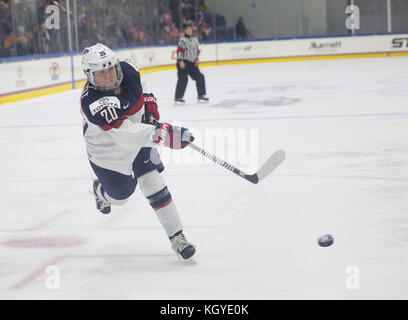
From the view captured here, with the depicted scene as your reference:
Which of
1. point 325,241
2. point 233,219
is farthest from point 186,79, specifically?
point 325,241

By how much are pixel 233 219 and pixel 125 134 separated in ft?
3.55

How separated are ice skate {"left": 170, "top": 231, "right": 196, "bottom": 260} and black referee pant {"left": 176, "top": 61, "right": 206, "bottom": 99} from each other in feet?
22.8

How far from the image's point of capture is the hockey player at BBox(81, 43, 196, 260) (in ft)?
9.89

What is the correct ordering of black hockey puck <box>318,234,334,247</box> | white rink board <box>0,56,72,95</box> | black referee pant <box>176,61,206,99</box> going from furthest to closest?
1. white rink board <box>0,56,72,95</box>
2. black referee pant <box>176,61,206,99</box>
3. black hockey puck <box>318,234,334,247</box>

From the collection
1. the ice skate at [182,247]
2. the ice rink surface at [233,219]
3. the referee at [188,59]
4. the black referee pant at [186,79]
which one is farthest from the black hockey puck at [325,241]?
the referee at [188,59]

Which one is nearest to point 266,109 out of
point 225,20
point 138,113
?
point 138,113

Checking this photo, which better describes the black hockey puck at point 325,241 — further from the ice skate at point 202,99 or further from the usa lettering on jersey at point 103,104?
the ice skate at point 202,99

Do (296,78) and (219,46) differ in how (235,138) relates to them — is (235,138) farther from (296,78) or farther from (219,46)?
(219,46)

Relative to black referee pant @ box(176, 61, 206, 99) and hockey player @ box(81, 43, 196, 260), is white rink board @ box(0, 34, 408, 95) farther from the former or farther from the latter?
hockey player @ box(81, 43, 196, 260)

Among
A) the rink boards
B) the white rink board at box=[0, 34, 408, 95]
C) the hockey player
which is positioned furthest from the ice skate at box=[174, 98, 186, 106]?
the hockey player

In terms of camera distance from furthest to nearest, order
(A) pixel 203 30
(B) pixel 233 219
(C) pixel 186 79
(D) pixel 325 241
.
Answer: (A) pixel 203 30, (C) pixel 186 79, (B) pixel 233 219, (D) pixel 325 241

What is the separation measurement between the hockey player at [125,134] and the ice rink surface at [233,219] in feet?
0.95

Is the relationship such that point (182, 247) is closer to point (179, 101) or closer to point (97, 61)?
point (97, 61)

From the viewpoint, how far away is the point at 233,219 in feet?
12.9
